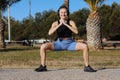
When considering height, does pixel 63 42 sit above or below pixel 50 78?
above

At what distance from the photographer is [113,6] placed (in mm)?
73938

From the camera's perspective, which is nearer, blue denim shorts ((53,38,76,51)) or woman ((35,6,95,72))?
woman ((35,6,95,72))

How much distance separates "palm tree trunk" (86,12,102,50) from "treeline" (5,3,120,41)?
2652 cm

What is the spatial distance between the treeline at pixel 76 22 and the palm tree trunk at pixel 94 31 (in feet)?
87.0

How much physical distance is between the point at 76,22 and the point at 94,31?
49.6 m

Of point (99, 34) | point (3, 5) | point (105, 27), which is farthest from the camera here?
point (105, 27)

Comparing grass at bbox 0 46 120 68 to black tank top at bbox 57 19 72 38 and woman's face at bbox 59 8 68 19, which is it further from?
woman's face at bbox 59 8 68 19

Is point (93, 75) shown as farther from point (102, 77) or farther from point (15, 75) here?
point (15, 75)

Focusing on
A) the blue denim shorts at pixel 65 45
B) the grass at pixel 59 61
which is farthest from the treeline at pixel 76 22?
the blue denim shorts at pixel 65 45

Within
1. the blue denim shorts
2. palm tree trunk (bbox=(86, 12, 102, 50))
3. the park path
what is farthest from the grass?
palm tree trunk (bbox=(86, 12, 102, 50))

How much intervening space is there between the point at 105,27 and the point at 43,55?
57831 mm

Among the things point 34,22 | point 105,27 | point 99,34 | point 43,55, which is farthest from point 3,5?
point 34,22

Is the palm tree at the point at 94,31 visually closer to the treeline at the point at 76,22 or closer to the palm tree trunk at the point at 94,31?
the palm tree trunk at the point at 94,31

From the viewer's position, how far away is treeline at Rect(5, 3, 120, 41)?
68144 millimetres
